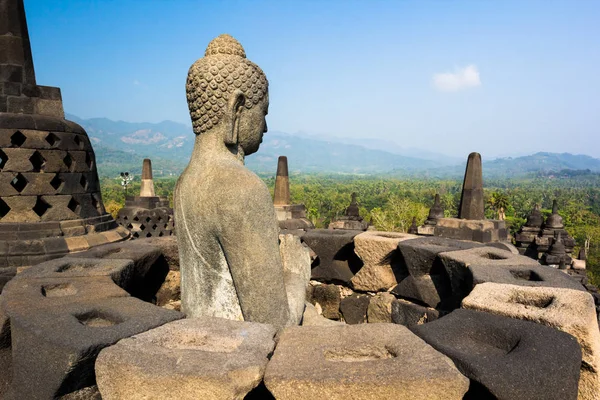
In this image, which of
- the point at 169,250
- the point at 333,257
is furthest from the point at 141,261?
the point at 333,257

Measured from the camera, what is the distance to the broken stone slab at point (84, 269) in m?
2.11

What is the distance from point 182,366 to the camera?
3.78 ft

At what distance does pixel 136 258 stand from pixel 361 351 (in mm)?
1815

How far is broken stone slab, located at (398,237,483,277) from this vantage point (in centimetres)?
280

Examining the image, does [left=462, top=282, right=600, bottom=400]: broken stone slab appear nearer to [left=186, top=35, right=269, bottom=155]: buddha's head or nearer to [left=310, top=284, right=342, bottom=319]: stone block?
[left=186, top=35, right=269, bottom=155]: buddha's head

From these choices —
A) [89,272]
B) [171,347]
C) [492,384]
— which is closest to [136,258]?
[89,272]

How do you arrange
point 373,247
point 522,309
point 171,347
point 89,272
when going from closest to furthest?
point 171,347, point 522,309, point 89,272, point 373,247

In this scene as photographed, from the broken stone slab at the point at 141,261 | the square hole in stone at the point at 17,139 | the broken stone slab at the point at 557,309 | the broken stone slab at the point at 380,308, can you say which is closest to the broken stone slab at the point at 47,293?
the broken stone slab at the point at 141,261

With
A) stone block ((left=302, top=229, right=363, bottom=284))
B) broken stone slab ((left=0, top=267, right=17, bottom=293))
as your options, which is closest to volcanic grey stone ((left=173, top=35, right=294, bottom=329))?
stone block ((left=302, top=229, right=363, bottom=284))

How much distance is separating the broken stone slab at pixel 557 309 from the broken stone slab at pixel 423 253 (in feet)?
2.67

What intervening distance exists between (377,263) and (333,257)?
445 millimetres

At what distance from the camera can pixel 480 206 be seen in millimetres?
7711

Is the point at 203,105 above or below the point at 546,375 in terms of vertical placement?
above

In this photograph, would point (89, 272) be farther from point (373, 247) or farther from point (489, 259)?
point (489, 259)
